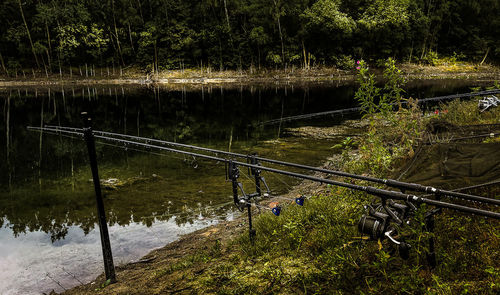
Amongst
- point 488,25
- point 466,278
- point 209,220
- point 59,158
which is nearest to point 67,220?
point 209,220

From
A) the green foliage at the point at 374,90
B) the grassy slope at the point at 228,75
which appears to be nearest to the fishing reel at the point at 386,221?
the green foliage at the point at 374,90

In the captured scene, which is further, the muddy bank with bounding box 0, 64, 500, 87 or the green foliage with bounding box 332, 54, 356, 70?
the green foliage with bounding box 332, 54, 356, 70

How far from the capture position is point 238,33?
64688 mm

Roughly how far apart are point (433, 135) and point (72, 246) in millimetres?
9078

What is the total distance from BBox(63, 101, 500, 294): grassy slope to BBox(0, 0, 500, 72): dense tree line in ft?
187

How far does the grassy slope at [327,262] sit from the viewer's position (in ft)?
11.5

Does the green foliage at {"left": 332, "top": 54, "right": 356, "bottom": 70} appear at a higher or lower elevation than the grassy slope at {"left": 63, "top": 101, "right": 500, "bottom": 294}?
higher

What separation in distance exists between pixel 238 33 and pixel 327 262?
6516cm

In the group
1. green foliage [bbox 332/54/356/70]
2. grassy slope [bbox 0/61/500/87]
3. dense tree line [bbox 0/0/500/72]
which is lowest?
grassy slope [bbox 0/61/500/87]

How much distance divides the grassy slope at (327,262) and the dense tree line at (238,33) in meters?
57.1

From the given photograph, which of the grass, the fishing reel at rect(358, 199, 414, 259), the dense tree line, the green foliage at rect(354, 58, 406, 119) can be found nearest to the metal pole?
the grass

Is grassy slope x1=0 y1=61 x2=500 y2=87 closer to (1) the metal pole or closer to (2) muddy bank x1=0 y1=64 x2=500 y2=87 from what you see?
(2) muddy bank x1=0 y1=64 x2=500 y2=87

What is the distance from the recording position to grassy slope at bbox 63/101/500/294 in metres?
3.50

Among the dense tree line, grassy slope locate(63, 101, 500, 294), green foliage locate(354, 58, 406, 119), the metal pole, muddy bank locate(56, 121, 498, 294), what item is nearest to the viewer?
grassy slope locate(63, 101, 500, 294)
